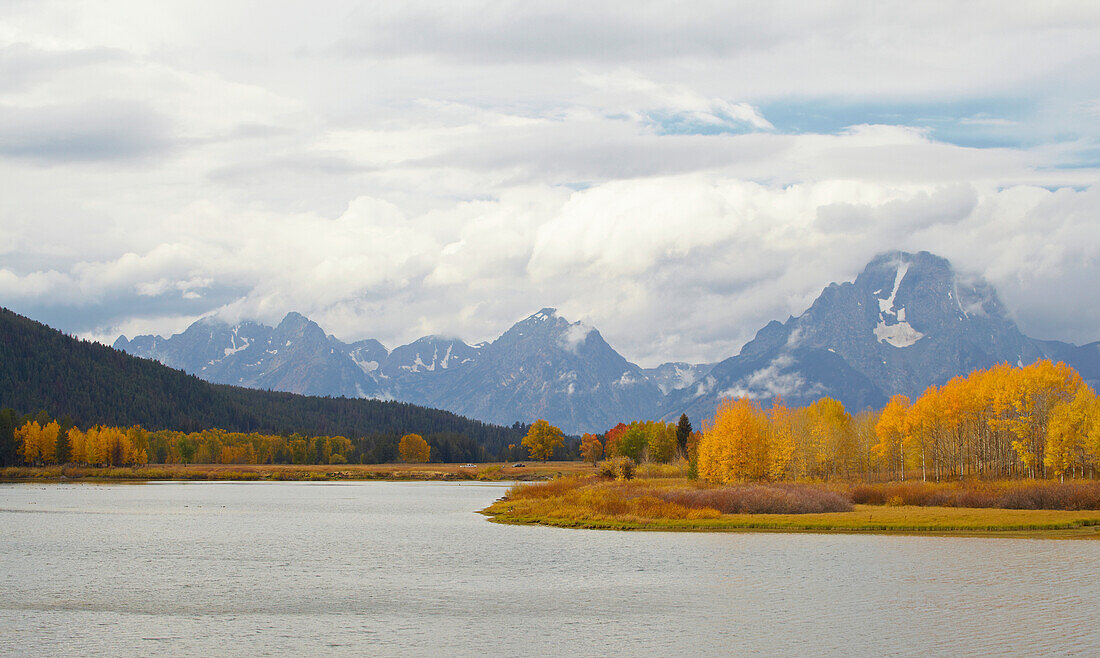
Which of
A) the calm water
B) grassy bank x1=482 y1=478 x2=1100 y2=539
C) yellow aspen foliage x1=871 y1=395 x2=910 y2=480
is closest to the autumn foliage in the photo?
yellow aspen foliage x1=871 y1=395 x2=910 y2=480

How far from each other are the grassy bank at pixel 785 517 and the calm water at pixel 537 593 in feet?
17.7

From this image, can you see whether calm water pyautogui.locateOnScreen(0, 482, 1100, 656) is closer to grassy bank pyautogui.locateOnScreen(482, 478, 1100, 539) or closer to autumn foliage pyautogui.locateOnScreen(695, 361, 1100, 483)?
grassy bank pyautogui.locateOnScreen(482, 478, 1100, 539)

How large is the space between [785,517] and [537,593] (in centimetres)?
4132

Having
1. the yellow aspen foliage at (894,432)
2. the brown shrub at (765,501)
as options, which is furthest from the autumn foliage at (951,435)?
the brown shrub at (765,501)

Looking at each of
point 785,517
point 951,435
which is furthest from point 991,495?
point 951,435

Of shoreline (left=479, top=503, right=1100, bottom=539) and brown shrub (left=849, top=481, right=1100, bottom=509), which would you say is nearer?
shoreline (left=479, top=503, right=1100, bottom=539)

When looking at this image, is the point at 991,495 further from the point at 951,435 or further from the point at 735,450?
the point at 951,435

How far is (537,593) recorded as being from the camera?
4547 centimetres

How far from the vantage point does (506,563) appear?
56875 millimetres

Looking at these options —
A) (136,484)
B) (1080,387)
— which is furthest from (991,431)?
(136,484)

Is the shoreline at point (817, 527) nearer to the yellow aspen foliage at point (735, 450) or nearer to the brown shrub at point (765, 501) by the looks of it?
the brown shrub at point (765, 501)

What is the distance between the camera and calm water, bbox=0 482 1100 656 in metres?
34.3

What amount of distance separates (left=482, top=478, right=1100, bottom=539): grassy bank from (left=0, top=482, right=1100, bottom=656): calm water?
5.40m

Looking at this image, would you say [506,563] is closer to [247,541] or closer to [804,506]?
[247,541]
